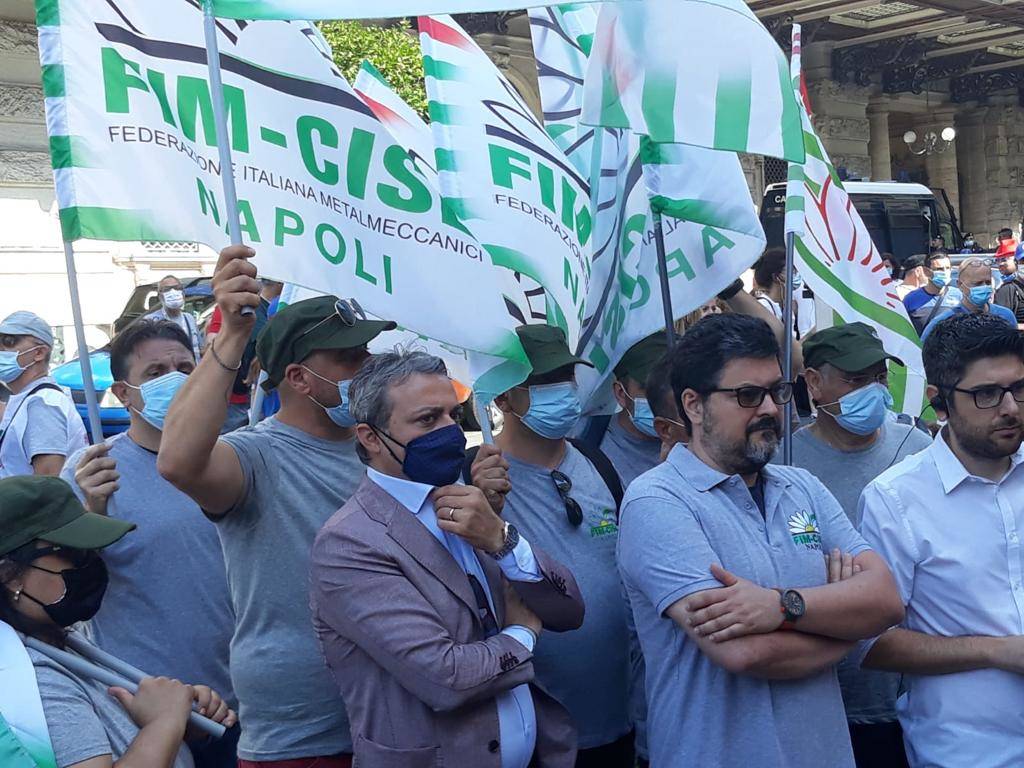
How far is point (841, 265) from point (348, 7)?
2.43 meters

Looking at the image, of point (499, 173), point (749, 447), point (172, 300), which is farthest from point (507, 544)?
point (172, 300)

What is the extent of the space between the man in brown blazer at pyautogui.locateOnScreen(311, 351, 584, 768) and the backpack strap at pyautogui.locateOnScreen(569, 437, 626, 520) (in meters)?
0.60

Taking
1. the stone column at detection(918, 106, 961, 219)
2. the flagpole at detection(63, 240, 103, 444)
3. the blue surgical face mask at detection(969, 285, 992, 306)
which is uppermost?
the stone column at detection(918, 106, 961, 219)

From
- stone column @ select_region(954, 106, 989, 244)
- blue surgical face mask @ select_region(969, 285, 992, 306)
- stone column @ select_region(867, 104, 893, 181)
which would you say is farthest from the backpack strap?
stone column @ select_region(954, 106, 989, 244)

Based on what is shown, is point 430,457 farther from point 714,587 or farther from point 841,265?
point 841,265

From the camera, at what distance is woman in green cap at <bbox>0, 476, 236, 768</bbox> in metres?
2.43

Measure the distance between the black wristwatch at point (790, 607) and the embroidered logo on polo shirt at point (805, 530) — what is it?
20 centimetres

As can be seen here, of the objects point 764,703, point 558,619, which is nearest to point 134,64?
point 558,619

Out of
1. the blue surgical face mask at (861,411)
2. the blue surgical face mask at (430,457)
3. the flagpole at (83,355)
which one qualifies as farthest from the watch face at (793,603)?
the flagpole at (83,355)

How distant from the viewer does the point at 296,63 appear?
3742 millimetres

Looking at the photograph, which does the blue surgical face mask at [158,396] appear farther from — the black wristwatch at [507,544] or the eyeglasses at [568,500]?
the black wristwatch at [507,544]

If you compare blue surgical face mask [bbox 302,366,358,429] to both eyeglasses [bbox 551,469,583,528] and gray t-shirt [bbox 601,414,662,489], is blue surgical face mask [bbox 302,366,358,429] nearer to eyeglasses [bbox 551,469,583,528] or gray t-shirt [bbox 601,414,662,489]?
eyeglasses [bbox 551,469,583,528]

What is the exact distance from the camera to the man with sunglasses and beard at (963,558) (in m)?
2.97

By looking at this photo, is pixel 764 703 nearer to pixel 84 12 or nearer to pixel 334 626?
pixel 334 626
